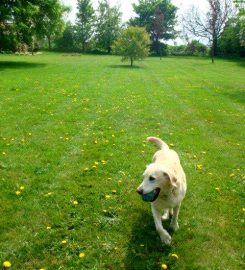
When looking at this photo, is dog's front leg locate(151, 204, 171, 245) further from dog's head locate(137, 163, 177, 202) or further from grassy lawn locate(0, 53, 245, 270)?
dog's head locate(137, 163, 177, 202)

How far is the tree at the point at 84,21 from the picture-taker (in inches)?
3236

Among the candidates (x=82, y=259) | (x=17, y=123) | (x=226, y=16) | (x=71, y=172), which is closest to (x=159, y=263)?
(x=82, y=259)

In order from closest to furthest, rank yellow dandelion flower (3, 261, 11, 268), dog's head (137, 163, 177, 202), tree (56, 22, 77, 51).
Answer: yellow dandelion flower (3, 261, 11, 268) < dog's head (137, 163, 177, 202) < tree (56, 22, 77, 51)

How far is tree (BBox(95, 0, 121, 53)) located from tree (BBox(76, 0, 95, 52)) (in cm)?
172

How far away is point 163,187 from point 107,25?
82.5 metres

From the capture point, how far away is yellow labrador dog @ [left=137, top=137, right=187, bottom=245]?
519cm

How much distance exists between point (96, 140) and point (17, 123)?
3.57m

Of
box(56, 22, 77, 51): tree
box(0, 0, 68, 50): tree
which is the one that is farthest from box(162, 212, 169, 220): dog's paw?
box(56, 22, 77, 51): tree

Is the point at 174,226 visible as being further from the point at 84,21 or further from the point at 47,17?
the point at 84,21

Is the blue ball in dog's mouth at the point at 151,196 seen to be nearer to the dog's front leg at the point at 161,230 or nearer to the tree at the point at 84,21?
the dog's front leg at the point at 161,230

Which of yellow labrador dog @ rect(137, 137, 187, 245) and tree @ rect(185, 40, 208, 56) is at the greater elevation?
yellow labrador dog @ rect(137, 137, 187, 245)

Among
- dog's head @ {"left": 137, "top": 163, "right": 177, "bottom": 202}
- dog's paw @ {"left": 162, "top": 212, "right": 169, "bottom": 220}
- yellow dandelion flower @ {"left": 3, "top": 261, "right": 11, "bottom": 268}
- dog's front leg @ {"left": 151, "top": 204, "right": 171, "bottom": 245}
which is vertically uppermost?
dog's head @ {"left": 137, "top": 163, "right": 177, "bottom": 202}

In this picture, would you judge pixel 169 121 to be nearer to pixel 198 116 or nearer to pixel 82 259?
pixel 198 116

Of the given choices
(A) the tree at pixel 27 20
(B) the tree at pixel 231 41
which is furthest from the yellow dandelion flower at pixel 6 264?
(B) the tree at pixel 231 41
